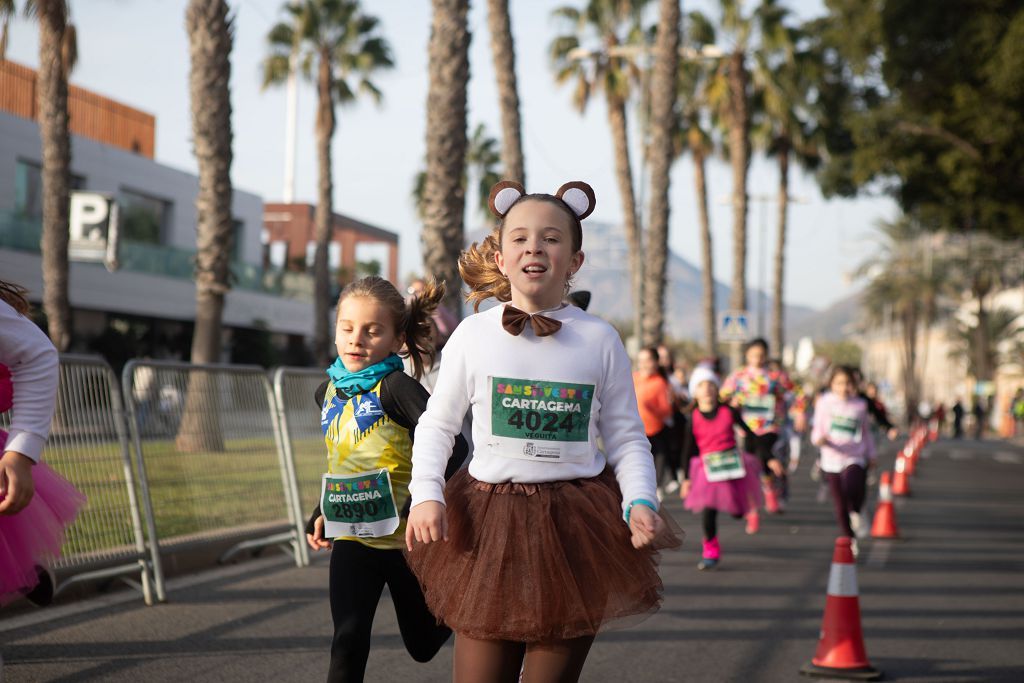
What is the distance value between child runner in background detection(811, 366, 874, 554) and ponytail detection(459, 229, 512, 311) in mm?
7946

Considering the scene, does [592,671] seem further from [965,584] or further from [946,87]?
[946,87]

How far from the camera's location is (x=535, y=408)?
11.7 ft

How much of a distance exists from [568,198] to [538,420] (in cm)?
67

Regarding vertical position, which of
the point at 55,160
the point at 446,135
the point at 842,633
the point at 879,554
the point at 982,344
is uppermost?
the point at 55,160

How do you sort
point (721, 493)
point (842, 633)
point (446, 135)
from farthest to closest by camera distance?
point (446, 135) < point (721, 493) < point (842, 633)

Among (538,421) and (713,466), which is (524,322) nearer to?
(538,421)

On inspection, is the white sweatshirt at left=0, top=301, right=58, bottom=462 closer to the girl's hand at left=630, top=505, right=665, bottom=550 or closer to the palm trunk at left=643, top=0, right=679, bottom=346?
the girl's hand at left=630, top=505, right=665, bottom=550

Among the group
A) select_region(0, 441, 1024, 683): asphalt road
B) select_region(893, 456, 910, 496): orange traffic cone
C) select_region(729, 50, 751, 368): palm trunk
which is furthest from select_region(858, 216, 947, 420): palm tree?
select_region(0, 441, 1024, 683): asphalt road

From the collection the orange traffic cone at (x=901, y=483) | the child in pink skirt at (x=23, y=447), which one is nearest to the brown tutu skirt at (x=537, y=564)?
the child in pink skirt at (x=23, y=447)

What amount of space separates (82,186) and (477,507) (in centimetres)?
3457

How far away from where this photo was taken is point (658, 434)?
1453 centimetres

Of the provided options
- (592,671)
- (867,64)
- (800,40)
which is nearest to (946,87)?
(867,64)

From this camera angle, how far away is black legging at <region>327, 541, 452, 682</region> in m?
4.38

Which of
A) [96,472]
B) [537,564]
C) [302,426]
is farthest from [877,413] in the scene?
[537,564]
